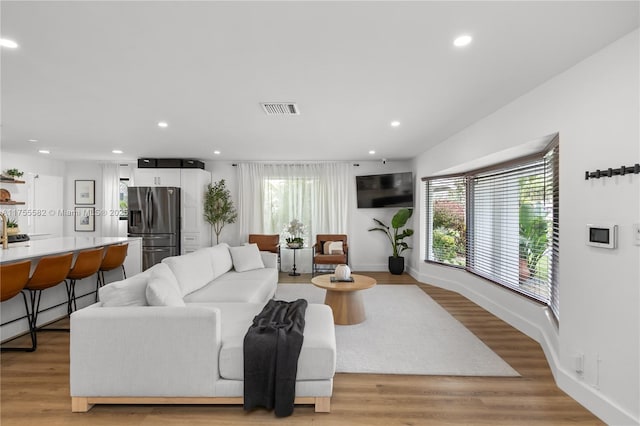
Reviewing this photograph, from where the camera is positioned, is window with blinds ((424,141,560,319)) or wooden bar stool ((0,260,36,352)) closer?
wooden bar stool ((0,260,36,352))

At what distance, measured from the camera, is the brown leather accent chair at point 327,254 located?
6.13 meters

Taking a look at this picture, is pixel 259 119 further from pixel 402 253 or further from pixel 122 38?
pixel 402 253

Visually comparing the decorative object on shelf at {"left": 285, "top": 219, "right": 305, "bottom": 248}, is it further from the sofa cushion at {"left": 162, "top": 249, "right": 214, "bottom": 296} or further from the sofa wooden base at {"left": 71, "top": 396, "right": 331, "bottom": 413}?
the sofa wooden base at {"left": 71, "top": 396, "right": 331, "bottom": 413}

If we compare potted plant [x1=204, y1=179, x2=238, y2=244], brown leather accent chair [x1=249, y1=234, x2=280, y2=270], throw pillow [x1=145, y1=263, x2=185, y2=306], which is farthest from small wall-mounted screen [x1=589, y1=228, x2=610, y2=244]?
potted plant [x1=204, y1=179, x2=238, y2=244]

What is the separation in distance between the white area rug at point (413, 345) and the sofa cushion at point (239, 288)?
100 centimetres

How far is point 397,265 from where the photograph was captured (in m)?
6.56

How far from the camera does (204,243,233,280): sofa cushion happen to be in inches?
163

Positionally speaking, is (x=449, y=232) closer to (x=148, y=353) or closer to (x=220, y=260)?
(x=220, y=260)

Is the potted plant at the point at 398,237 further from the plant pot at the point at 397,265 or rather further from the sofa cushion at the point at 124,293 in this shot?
the sofa cushion at the point at 124,293

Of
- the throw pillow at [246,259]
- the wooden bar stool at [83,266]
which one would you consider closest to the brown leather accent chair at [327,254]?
the throw pillow at [246,259]

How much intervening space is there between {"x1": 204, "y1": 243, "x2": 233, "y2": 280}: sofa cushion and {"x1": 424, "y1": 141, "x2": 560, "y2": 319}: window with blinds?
362 centimetres

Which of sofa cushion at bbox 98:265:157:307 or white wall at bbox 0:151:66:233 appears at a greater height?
white wall at bbox 0:151:66:233

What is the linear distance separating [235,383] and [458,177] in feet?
15.3

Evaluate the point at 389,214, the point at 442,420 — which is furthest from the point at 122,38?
the point at 389,214
